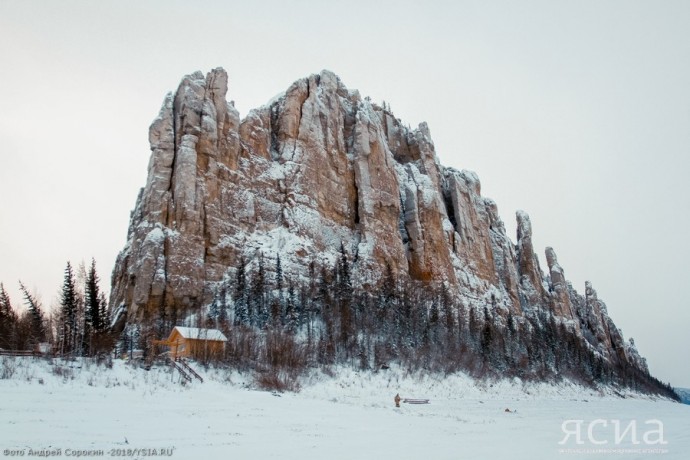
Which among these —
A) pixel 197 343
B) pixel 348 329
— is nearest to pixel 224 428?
pixel 197 343

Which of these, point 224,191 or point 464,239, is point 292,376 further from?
point 464,239

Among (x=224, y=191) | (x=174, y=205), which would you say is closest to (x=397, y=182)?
(x=224, y=191)

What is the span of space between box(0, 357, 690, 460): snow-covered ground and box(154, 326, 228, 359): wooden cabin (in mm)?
9893

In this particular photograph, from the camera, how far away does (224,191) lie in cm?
7506

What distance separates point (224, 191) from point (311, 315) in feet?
73.9

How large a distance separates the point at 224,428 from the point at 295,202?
6401 centimetres

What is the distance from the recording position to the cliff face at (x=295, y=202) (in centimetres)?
6712

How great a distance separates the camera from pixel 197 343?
4406 centimetres

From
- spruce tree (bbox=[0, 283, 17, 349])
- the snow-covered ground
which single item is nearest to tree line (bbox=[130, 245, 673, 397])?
spruce tree (bbox=[0, 283, 17, 349])

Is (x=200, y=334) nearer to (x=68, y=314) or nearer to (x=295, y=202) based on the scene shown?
(x=68, y=314)

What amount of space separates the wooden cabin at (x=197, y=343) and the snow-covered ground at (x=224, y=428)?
9893 mm

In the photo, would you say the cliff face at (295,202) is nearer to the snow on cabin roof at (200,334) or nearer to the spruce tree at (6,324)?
the spruce tree at (6,324)

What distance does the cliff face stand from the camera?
67125 millimetres

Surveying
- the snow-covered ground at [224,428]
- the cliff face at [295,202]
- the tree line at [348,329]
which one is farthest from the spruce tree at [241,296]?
the snow-covered ground at [224,428]
